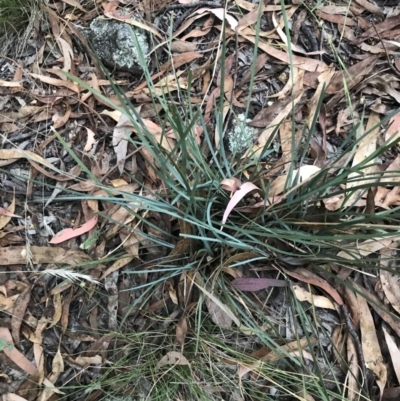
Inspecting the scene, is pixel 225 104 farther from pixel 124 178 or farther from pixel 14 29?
pixel 14 29

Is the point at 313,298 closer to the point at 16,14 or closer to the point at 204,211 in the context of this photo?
the point at 204,211

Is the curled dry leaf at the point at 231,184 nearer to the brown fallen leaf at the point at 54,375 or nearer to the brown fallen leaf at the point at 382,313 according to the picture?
the brown fallen leaf at the point at 382,313

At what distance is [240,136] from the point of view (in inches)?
49.1

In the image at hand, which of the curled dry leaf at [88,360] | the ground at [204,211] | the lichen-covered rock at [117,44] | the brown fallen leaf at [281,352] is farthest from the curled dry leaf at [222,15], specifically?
the curled dry leaf at [88,360]

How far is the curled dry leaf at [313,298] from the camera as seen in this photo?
1.19m

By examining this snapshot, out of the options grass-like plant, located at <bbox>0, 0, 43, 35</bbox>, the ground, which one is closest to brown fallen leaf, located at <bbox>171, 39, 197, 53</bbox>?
the ground

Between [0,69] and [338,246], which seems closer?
[338,246]

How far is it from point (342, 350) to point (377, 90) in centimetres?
74

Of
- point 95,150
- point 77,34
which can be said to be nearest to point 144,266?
point 95,150

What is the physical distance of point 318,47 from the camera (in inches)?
53.6

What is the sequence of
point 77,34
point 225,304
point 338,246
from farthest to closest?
point 77,34
point 225,304
point 338,246

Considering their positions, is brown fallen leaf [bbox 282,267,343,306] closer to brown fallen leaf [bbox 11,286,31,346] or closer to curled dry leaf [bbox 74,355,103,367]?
curled dry leaf [bbox 74,355,103,367]

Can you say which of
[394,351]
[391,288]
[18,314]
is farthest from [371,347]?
[18,314]

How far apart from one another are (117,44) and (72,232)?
581mm
